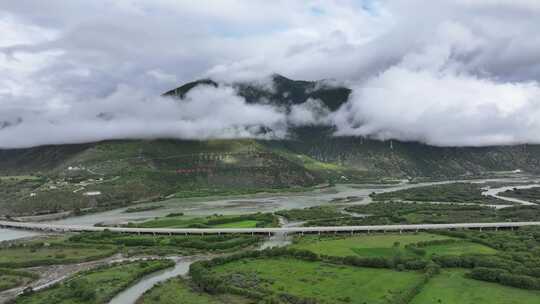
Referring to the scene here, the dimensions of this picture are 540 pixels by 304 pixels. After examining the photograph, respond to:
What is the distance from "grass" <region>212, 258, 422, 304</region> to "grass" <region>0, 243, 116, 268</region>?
35.1m

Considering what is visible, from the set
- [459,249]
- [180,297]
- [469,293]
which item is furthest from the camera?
[459,249]

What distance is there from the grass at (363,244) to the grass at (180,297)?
35702 mm

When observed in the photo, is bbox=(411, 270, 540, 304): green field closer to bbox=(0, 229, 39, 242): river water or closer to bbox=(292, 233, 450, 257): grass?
bbox=(292, 233, 450, 257): grass

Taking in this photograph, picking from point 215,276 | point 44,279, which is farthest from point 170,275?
point 44,279

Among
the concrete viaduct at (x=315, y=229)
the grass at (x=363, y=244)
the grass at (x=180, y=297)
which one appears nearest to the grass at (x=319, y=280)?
the grass at (x=180, y=297)

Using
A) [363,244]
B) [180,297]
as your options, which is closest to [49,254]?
[180,297]

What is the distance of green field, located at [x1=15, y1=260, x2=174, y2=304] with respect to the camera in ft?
261

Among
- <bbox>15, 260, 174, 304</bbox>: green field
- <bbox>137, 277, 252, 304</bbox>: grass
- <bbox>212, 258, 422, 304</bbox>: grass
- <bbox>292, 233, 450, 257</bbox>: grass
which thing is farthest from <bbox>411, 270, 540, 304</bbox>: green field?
<bbox>15, 260, 174, 304</bbox>: green field

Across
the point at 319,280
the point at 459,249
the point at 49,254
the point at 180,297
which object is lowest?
the point at 459,249

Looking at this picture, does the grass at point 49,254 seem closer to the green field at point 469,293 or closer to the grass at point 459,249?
the green field at point 469,293

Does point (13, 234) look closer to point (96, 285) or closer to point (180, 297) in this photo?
point (96, 285)

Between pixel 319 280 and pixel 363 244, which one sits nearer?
pixel 319 280

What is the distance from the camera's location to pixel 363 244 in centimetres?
12069

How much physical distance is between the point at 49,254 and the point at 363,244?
75.2 metres
